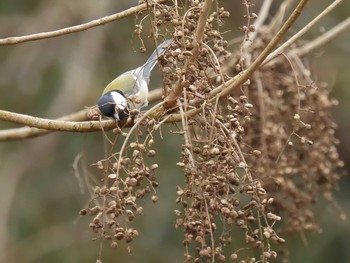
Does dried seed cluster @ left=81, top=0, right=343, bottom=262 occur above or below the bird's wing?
below

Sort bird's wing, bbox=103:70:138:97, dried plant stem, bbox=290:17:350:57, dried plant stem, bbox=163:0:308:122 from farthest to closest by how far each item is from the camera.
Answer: dried plant stem, bbox=290:17:350:57, bird's wing, bbox=103:70:138:97, dried plant stem, bbox=163:0:308:122

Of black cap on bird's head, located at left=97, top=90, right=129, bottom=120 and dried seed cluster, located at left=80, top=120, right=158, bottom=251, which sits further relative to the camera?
black cap on bird's head, located at left=97, top=90, right=129, bottom=120

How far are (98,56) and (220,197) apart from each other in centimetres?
458

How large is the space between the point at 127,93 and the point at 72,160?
3.33 meters

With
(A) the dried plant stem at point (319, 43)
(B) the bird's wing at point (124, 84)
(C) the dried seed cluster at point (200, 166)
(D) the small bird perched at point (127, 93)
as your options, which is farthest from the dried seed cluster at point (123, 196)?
(A) the dried plant stem at point (319, 43)

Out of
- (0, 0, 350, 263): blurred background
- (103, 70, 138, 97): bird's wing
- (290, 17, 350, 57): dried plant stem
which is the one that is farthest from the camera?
(0, 0, 350, 263): blurred background

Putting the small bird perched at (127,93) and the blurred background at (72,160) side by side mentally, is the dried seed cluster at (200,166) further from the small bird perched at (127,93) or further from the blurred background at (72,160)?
the blurred background at (72,160)

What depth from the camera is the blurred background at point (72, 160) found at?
20.2ft

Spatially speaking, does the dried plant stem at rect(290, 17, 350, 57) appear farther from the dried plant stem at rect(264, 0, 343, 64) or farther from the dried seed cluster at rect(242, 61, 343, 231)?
the dried plant stem at rect(264, 0, 343, 64)

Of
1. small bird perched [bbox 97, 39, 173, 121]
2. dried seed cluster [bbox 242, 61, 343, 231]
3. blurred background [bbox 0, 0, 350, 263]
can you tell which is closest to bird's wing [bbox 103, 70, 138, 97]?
small bird perched [bbox 97, 39, 173, 121]

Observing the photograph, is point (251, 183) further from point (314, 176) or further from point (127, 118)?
point (314, 176)

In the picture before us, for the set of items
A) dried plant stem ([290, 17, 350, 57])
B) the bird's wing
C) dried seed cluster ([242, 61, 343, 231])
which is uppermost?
dried plant stem ([290, 17, 350, 57])

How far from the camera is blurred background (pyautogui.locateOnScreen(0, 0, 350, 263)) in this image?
6.16 meters

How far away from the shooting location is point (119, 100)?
2852mm
